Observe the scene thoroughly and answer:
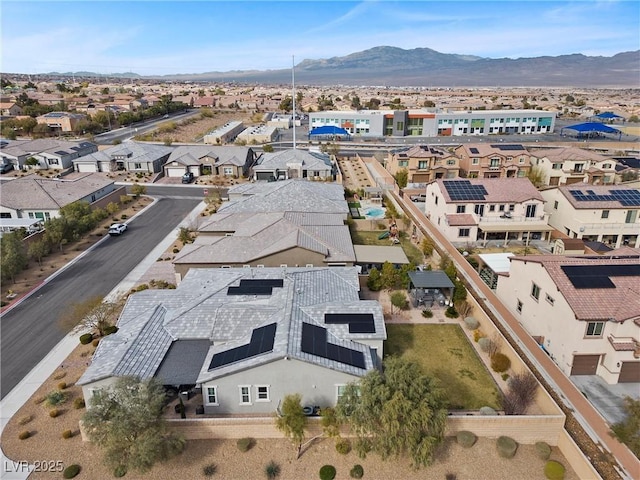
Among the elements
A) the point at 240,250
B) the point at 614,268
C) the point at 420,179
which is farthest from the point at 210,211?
the point at 614,268

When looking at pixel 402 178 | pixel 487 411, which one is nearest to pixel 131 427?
pixel 487 411

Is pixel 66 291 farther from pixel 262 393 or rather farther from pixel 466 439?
pixel 466 439

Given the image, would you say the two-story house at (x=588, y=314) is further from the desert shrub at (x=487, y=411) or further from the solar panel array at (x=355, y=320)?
the solar panel array at (x=355, y=320)

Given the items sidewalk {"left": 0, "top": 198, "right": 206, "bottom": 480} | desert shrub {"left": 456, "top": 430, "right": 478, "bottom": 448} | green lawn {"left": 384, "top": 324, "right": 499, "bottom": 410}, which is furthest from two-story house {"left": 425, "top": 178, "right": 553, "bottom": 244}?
sidewalk {"left": 0, "top": 198, "right": 206, "bottom": 480}

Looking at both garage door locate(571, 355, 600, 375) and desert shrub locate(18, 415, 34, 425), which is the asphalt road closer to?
desert shrub locate(18, 415, 34, 425)

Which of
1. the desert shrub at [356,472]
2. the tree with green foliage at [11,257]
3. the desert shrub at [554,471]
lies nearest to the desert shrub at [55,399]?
the desert shrub at [356,472]

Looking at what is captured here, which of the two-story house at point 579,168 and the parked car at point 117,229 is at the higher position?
the two-story house at point 579,168
